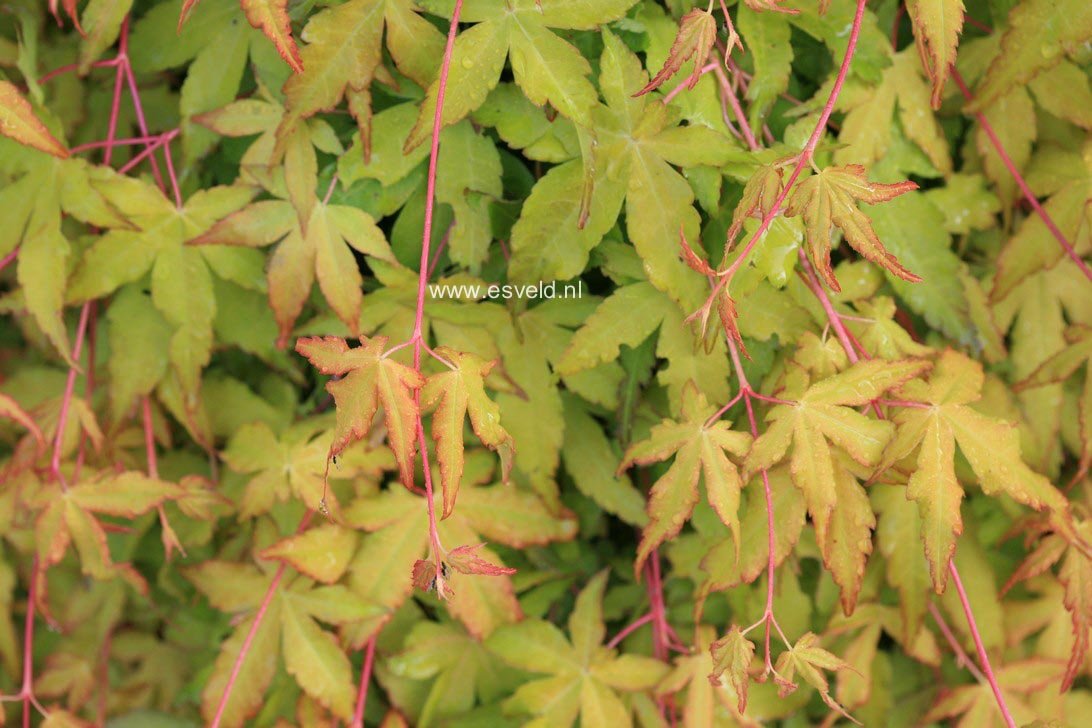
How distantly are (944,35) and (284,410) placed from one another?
1019 millimetres

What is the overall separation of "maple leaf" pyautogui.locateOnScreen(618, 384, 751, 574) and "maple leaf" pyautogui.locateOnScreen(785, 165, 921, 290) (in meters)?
0.23

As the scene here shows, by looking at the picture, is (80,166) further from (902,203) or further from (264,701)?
(902,203)

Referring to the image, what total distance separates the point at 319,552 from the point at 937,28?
3.21ft

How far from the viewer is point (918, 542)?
1097 mm

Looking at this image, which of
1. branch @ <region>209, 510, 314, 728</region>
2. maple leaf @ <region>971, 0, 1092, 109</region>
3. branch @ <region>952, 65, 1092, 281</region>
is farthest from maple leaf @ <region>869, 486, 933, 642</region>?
branch @ <region>209, 510, 314, 728</region>

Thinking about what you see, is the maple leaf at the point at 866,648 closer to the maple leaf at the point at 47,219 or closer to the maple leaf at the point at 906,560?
the maple leaf at the point at 906,560

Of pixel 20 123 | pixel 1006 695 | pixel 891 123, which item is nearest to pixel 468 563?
pixel 20 123

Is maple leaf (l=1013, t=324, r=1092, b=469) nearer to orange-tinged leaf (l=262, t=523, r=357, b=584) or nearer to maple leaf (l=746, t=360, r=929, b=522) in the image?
maple leaf (l=746, t=360, r=929, b=522)

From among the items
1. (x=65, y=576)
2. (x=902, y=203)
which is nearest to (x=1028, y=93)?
(x=902, y=203)

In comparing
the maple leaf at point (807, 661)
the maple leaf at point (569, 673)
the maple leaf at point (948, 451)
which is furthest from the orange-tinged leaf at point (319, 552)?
the maple leaf at point (948, 451)

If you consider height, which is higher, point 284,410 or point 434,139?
point 434,139

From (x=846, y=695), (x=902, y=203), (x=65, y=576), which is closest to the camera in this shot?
(x=902, y=203)

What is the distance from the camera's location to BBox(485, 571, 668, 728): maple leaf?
114cm

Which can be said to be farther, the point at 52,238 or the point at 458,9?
the point at 52,238
